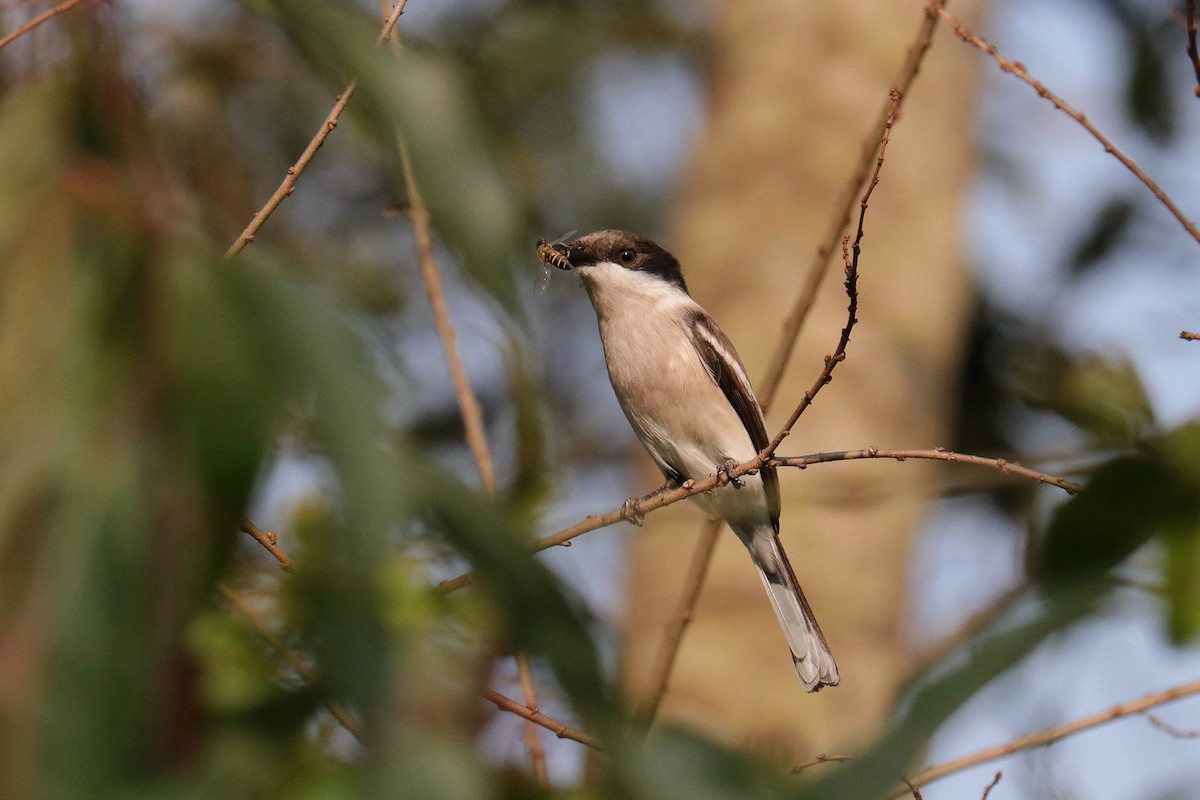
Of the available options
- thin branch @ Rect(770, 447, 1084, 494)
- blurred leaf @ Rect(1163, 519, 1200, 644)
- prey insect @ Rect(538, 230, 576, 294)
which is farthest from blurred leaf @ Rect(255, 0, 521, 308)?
prey insect @ Rect(538, 230, 576, 294)

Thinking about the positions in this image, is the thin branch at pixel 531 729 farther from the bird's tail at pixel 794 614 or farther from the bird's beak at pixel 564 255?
the bird's beak at pixel 564 255

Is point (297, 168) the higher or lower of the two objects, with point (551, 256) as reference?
higher

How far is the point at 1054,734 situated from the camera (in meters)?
2.77

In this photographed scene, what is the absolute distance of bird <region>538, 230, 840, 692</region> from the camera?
500 cm

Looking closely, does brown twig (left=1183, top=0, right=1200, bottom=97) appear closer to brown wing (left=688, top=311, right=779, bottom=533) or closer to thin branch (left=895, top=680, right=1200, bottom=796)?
thin branch (left=895, top=680, right=1200, bottom=796)

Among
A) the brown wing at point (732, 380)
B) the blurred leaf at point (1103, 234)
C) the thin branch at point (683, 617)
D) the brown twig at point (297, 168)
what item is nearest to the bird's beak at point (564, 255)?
the brown wing at point (732, 380)

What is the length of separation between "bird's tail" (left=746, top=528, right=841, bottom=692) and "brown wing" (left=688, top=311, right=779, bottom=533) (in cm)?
10

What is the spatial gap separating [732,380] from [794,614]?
930 mm

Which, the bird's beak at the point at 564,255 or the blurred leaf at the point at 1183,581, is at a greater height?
the blurred leaf at the point at 1183,581

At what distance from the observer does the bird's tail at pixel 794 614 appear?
4570 mm

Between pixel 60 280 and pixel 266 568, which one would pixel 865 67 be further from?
pixel 60 280

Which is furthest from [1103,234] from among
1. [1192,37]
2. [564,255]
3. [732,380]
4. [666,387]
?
[1192,37]

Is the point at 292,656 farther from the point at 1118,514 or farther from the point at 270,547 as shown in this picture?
the point at 1118,514

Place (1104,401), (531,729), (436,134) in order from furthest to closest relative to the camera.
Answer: (531,729) → (1104,401) → (436,134)
